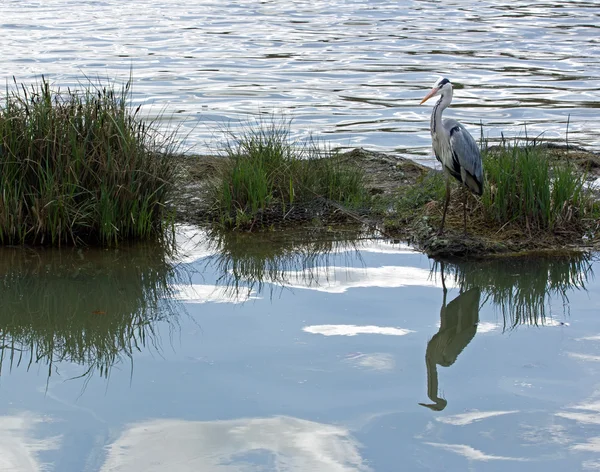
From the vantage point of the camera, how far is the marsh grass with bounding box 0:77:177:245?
6.82 m

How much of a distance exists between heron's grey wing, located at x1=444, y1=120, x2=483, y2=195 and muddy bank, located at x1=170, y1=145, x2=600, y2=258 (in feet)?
1.26

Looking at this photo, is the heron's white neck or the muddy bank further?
the heron's white neck

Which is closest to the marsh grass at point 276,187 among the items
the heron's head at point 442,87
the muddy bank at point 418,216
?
the muddy bank at point 418,216

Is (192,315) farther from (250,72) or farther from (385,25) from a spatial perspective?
(385,25)

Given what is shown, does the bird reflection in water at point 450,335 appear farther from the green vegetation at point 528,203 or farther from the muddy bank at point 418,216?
the green vegetation at point 528,203

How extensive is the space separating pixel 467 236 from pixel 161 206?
2490mm

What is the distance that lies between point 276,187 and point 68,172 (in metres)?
1.87

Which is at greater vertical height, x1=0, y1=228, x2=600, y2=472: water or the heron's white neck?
the heron's white neck

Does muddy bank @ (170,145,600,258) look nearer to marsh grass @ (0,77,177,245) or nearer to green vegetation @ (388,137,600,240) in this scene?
green vegetation @ (388,137,600,240)

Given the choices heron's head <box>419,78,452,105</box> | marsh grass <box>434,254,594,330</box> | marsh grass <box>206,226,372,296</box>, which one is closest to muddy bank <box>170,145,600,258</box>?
marsh grass <box>434,254,594,330</box>

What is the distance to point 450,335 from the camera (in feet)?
18.9

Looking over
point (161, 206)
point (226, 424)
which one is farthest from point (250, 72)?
point (226, 424)

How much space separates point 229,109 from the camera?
41.8 ft

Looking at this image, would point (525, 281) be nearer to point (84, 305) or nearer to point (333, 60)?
point (84, 305)
